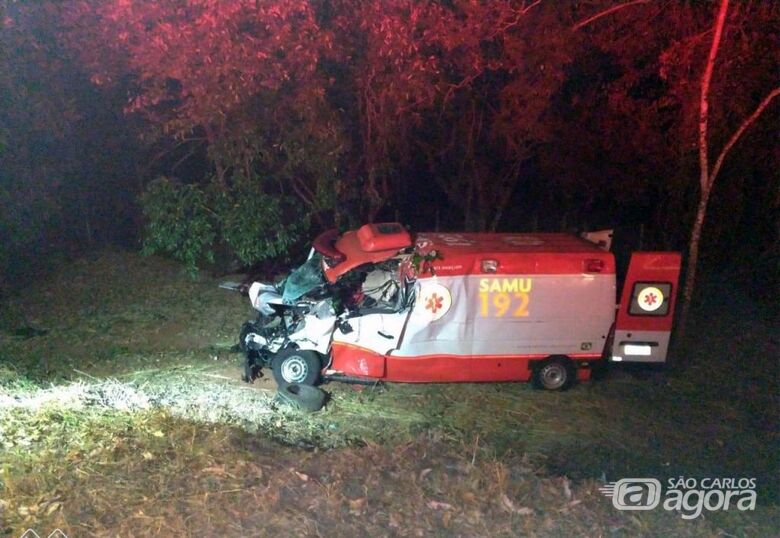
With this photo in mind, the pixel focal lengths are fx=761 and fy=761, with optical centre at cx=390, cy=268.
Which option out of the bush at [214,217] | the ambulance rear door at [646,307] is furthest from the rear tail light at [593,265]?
the bush at [214,217]

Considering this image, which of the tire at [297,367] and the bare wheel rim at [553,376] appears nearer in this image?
the tire at [297,367]

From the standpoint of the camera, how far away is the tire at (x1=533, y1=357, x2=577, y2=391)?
368 inches

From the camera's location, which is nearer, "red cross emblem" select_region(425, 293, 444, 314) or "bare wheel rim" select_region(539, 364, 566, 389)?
"red cross emblem" select_region(425, 293, 444, 314)

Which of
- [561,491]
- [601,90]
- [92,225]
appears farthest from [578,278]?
[92,225]

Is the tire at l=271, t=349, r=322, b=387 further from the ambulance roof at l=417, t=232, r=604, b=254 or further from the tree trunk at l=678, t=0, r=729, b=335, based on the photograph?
the tree trunk at l=678, t=0, r=729, b=335

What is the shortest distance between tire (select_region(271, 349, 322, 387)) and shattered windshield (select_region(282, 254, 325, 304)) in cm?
66

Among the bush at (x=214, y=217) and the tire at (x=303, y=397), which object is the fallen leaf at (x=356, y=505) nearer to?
the tire at (x=303, y=397)

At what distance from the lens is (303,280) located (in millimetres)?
9477

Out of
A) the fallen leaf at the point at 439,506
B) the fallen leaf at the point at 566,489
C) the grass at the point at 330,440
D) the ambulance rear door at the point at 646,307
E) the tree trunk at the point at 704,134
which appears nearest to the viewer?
the grass at the point at 330,440

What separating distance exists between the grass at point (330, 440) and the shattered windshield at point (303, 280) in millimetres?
1221

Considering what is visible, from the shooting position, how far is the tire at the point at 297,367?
29.9 ft

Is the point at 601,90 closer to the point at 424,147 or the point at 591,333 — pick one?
the point at 424,147

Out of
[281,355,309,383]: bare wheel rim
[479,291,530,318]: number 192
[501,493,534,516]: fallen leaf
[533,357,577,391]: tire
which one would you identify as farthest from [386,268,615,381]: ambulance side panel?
[501,493,534,516]: fallen leaf

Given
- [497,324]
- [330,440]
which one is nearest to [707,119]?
[497,324]
